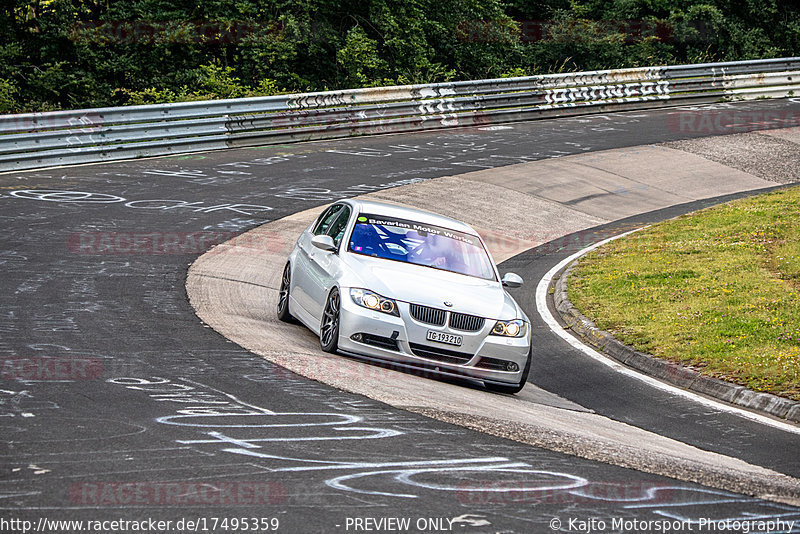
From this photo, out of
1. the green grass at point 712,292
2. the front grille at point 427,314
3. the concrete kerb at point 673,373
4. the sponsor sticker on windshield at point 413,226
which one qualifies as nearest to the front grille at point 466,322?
the front grille at point 427,314

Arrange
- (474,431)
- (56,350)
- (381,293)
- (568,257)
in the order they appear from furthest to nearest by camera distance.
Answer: (568,257), (381,293), (56,350), (474,431)

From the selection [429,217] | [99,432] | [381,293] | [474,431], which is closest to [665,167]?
[429,217]

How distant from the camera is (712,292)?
1362 centimetres

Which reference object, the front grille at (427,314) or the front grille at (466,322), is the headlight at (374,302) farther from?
the front grille at (466,322)

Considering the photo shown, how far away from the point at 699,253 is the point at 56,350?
11554mm

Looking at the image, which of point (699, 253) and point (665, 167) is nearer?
point (699, 253)

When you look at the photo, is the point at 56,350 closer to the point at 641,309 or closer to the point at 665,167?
the point at 641,309

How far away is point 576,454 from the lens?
684cm

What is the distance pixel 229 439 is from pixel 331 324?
11.3ft

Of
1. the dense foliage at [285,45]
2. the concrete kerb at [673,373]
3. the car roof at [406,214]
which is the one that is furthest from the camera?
the dense foliage at [285,45]

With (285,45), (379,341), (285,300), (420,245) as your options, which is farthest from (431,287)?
(285,45)

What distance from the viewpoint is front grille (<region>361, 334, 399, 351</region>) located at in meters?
9.37

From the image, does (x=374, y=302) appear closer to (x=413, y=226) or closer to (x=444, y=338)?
(x=444, y=338)

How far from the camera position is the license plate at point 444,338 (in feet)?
30.7
